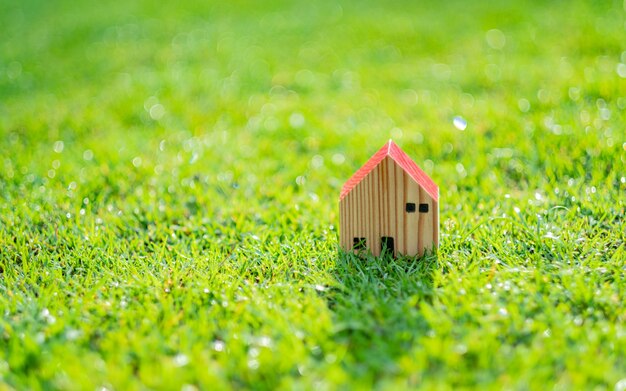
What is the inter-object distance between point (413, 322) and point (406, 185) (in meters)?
0.62

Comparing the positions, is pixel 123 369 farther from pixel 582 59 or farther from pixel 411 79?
pixel 582 59

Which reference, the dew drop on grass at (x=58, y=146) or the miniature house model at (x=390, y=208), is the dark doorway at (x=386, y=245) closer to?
the miniature house model at (x=390, y=208)

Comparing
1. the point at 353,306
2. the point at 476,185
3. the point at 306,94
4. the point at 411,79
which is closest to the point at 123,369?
the point at 353,306

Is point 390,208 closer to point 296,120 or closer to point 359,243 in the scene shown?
point 359,243

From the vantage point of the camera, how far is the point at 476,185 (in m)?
3.90

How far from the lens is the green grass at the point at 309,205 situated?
2.39m

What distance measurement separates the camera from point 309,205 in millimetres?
3746

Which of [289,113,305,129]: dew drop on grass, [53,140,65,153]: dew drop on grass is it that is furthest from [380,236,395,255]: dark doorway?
[53,140,65,153]: dew drop on grass

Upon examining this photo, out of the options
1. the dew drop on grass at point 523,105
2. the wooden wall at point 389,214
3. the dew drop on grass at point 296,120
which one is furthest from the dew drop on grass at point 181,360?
the dew drop on grass at point 523,105

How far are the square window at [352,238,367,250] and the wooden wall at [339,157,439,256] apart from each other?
2cm

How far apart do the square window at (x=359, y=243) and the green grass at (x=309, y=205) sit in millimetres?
81

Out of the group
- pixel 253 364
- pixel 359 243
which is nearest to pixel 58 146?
pixel 359 243

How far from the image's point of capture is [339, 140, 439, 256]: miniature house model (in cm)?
284

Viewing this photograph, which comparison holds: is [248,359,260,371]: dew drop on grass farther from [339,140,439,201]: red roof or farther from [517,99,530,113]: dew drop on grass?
[517,99,530,113]: dew drop on grass
